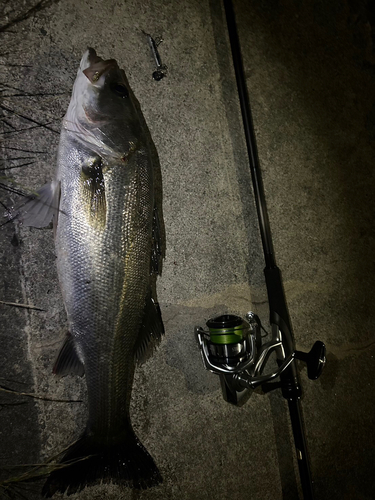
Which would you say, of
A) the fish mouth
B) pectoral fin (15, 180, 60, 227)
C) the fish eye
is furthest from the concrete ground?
the fish eye

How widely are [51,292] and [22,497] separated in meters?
1.00

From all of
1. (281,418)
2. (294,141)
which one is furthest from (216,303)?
(294,141)

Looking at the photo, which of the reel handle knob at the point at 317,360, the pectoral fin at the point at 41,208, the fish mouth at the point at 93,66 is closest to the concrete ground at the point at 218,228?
the pectoral fin at the point at 41,208

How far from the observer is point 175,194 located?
2184 millimetres

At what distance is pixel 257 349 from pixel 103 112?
5.09 feet

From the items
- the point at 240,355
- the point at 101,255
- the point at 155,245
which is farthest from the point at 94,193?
the point at 240,355

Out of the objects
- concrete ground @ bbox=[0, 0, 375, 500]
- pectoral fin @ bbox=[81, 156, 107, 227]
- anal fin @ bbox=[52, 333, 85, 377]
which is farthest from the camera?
concrete ground @ bbox=[0, 0, 375, 500]

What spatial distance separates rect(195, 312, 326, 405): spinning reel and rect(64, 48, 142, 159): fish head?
1064mm

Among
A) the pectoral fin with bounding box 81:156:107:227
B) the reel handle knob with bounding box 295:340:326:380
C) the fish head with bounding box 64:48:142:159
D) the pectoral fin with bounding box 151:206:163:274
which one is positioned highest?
the fish head with bounding box 64:48:142:159

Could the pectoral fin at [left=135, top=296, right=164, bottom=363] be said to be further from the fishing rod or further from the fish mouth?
the fish mouth

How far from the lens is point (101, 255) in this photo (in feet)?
5.05

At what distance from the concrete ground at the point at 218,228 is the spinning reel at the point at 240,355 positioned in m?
0.23

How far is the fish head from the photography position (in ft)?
5.35

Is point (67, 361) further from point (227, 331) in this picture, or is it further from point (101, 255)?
point (227, 331)
